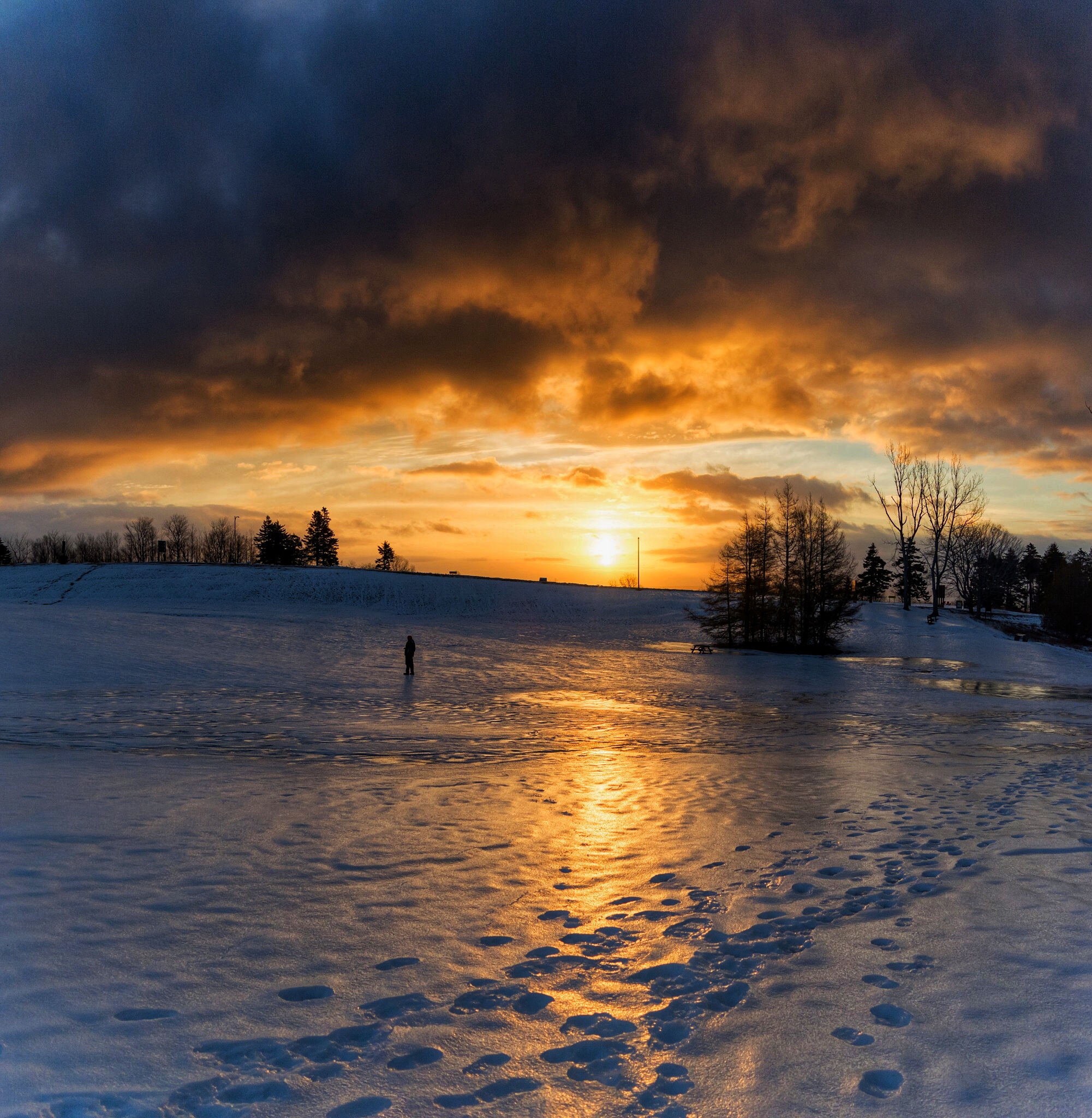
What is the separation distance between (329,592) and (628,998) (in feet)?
227

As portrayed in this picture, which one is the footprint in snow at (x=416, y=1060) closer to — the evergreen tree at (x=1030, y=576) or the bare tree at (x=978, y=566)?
the bare tree at (x=978, y=566)

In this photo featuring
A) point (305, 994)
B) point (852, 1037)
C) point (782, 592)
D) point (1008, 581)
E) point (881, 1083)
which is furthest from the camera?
point (1008, 581)

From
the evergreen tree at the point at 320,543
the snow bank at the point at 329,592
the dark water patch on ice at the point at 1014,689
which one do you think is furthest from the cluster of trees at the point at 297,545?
the dark water patch on ice at the point at 1014,689

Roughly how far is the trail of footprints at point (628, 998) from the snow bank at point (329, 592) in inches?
2120

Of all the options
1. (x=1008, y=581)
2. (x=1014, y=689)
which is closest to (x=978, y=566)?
(x=1008, y=581)

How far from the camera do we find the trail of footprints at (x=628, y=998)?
12.3ft

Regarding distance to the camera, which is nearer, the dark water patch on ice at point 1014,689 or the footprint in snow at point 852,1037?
the footprint in snow at point 852,1037

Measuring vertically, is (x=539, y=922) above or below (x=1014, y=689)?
above

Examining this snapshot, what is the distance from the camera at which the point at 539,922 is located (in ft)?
19.6

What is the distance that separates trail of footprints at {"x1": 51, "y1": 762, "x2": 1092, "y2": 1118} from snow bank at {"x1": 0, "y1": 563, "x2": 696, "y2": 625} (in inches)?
2120

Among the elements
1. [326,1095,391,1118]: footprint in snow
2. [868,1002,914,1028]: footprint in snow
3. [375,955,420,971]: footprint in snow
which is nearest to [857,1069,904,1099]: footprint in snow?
[868,1002,914,1028]: footprint in snow

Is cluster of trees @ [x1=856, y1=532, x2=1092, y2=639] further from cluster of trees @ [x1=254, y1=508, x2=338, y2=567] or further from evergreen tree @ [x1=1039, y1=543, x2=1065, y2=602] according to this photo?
cluster of trees @ [x1=254, y1=508, x2=338, y2=567]

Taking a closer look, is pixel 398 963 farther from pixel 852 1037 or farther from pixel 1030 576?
pixel 1030 576

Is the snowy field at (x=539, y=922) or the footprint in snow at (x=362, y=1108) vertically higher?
the footprint in snow at (x=362, y=1108)
